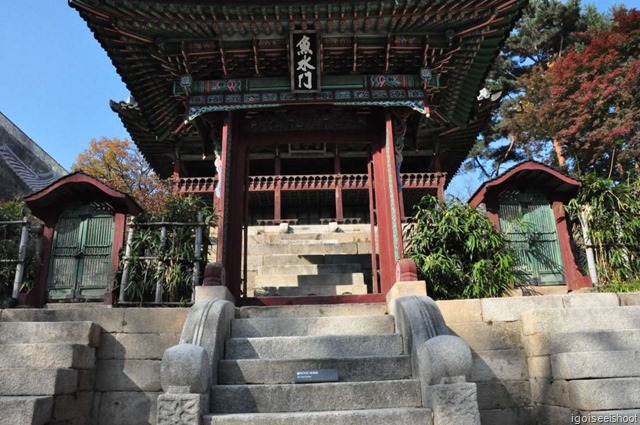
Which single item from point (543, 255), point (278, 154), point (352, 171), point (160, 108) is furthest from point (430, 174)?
point (160, 108)

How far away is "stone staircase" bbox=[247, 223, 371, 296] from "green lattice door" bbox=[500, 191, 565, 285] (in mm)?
3060

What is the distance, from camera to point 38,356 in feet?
15.3

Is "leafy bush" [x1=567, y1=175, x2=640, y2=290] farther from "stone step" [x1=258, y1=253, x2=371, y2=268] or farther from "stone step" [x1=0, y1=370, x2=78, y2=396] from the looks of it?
"stone step" [x1=0, y1=370, x2=78, y2=396]

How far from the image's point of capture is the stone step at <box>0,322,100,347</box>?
5.17 m

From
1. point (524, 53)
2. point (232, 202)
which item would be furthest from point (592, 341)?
point (524, 53)

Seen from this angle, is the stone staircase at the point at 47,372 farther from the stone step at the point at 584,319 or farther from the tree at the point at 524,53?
the tree at the point at 524,53

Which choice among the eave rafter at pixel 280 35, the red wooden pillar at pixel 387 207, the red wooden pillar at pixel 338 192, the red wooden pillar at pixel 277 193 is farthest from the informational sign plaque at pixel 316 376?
the red wooden pillar at pixel 338 192

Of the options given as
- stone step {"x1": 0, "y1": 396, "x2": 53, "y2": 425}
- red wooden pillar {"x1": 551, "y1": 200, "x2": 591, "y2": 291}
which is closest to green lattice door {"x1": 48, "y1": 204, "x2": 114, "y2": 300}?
stone step {"x1": 0, "y1": 396, "x2": 53, "y2": 425}

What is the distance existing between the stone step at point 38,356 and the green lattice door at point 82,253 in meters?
2.93

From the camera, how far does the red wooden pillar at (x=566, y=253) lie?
8.06 metres

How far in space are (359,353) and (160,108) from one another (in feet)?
20.0

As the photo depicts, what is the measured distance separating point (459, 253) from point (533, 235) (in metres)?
1.82

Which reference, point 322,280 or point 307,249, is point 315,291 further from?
point 307,249

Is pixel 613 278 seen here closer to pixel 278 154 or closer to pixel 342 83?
pixel 342 83
